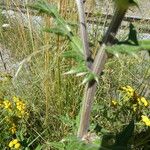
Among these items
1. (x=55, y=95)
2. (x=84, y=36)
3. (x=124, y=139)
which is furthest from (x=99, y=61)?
(x=55, y=95)

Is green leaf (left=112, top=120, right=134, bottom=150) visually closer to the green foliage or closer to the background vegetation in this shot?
the background vegetation

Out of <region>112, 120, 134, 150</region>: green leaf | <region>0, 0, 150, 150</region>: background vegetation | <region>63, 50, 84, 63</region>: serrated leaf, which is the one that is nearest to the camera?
<region>63, 50, 84, 63</region>: serrated leaf

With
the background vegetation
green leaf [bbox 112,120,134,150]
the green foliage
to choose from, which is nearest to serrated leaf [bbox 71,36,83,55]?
the green foliage

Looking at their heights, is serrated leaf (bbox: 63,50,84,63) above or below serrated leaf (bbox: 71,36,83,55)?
below

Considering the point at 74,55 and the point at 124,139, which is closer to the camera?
the point at 74,55

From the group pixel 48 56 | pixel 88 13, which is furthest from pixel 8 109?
pixel 88 13

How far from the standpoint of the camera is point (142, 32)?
351 centimetres

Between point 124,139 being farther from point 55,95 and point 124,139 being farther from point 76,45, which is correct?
point 55,95

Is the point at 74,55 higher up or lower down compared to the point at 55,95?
higher up

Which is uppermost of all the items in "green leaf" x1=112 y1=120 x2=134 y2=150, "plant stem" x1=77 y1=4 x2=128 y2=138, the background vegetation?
"plant stem" x1=77 y1=4 x2=128 y2=138

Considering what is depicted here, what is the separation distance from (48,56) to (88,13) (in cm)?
51

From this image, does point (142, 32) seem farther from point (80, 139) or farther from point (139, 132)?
point (80, 139)

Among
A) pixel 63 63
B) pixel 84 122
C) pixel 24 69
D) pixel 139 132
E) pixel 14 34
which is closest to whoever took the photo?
pixel 84 122

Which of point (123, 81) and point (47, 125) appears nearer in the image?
point (47, 125)
